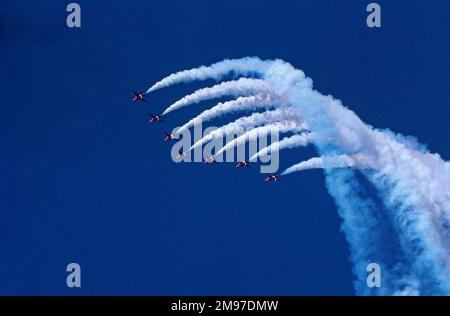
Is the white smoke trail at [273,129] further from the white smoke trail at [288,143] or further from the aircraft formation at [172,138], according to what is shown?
the aircraft formation at [172,138]

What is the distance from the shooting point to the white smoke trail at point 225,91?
1543 centimetres

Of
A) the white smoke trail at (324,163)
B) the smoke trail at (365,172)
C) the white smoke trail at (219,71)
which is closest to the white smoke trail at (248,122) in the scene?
the smoke trail at (365,172)

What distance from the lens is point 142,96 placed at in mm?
15500

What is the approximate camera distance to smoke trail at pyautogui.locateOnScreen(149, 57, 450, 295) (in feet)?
49.4

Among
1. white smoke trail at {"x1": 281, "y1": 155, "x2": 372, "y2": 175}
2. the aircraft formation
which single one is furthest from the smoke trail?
the aircraft formation

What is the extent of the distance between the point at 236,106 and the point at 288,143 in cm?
94

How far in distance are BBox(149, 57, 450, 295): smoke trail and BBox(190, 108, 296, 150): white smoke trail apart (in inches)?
2.9

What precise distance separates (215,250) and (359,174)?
2361mm

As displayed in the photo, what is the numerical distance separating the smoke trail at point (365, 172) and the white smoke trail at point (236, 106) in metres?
0.01
